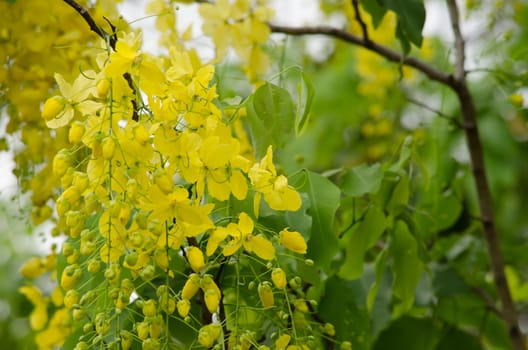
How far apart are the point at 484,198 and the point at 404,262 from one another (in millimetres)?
318

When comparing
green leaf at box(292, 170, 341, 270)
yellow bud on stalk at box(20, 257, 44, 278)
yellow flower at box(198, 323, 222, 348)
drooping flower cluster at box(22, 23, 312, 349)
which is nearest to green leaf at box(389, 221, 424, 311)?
green leaf at box(292, 170, 341, 270)

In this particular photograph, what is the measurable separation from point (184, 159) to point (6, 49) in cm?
43

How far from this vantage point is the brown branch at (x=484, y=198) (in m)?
1.09

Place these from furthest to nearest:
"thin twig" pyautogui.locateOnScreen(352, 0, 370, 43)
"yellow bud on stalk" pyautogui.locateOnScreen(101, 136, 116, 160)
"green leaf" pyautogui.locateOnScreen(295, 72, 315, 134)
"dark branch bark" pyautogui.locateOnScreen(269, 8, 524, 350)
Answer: "dark branch bark" pyautogui.locateOnScreen(269, 8, 524, 350), "thin twig" pyautogui.locateOnScreen(352, 0, 370, 43), "green leaf" pyautogui.locateOnScreen(295, 72, 315, 134), "yellow bud on stalk" pyautogui.locateOnScreen(101, 136, 116, 160)

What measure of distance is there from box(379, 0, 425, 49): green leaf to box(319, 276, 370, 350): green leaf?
0.31m

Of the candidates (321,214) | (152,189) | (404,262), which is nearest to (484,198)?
(404,262)

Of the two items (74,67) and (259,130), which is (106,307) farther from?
(74,67)

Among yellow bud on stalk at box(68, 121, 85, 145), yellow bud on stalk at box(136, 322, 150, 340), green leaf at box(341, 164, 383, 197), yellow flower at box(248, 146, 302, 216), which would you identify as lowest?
yellow bud on stalk at box(136, 322, 150, 340)

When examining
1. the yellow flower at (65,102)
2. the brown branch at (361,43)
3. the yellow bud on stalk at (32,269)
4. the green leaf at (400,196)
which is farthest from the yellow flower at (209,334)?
the brown branch at (361,43)

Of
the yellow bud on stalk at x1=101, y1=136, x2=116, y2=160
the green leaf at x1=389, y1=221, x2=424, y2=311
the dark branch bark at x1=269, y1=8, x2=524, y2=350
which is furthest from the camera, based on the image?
the dark branch bark at x1=269, y1=8, x2=524, y2=350

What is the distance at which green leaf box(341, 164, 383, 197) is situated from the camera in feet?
2.75

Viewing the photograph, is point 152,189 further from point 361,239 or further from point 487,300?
point 487,300

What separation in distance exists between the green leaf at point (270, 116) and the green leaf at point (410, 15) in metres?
0.20

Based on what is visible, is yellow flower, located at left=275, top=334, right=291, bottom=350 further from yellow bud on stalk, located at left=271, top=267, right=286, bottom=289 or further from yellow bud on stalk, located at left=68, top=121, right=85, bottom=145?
yellow bud on stalk, located at left=68, top=121, right=85, bottom=145
